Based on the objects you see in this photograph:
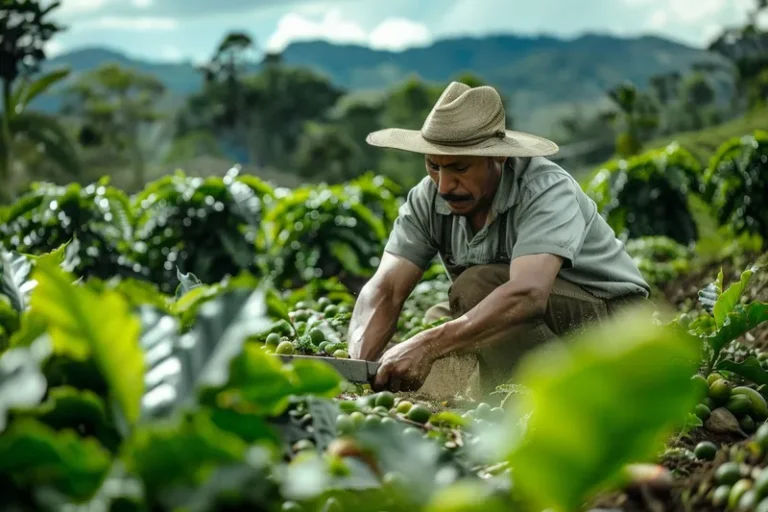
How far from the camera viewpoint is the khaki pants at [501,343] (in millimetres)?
4055

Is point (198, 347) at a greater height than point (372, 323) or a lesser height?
greater

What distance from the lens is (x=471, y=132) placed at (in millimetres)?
3879

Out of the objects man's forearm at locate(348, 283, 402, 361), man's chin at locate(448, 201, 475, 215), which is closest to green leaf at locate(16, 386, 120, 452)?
man's forearm at locate(348, 283, 402, 361)

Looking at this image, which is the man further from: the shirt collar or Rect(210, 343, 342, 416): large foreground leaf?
Rect(210, 343, 342, 416): large foreground leaf

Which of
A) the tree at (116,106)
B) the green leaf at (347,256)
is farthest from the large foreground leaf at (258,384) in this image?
the tree at (116,106)

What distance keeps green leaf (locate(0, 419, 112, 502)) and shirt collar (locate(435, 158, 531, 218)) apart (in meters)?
2.68

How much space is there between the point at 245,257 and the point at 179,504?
5688 mm

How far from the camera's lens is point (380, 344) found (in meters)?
4.05

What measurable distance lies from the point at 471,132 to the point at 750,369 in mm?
1436

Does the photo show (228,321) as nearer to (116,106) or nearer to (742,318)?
(742,318)

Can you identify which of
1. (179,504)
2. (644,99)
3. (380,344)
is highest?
(179,504)

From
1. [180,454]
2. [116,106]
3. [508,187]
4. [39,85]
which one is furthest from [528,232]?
[116,106]

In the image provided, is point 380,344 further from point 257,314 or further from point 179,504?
point 179,504

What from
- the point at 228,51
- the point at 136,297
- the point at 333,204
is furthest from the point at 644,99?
the point at 136,297
